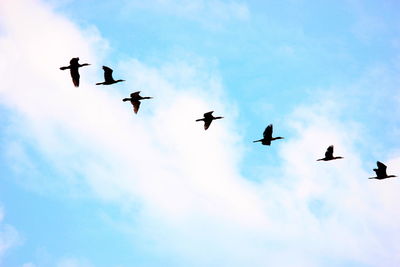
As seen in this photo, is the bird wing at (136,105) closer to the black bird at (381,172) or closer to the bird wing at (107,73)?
the bird wing at (107,73)

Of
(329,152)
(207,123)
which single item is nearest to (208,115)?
(207,123)

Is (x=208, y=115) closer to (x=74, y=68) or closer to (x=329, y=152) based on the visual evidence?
(x=329, y=152)

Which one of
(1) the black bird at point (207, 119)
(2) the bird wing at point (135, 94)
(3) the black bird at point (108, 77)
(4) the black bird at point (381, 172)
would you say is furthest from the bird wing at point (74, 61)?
(4) the black bird at point (381, 172)

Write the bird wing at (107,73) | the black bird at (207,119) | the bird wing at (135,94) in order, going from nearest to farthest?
the black bird at (207,119) < the bird wing at (107,73) < the bird wing at (135,94)

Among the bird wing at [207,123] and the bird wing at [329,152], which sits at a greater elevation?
the bird wing at [207,123]

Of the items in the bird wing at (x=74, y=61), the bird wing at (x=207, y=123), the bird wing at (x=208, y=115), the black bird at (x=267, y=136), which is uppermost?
the bird wing at (x=74, y=61)

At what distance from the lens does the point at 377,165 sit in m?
41.2

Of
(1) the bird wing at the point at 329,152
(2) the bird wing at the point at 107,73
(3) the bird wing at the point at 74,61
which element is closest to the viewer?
(3) the bird wing at the point at 74,61

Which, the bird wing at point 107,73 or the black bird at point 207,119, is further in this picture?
the bird wing at point 107,73

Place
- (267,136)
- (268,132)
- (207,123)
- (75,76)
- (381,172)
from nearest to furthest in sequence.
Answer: (75,76)
(268,132)
(267,136)
(207,123)
(381,172)

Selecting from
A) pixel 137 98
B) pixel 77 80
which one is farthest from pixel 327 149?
pixel 77 80

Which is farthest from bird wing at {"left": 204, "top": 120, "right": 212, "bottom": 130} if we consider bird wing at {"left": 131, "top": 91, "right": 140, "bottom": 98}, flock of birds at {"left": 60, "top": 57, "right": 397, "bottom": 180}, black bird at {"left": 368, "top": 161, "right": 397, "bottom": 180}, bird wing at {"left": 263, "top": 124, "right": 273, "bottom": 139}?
black bird at {"left": 368, "top": 161, "right": 397, "bottom": 180}

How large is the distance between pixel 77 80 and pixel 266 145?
1535 centimetres

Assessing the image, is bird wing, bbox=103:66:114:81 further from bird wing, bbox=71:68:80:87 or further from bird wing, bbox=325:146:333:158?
bird wing, bbox=325:146:333:158
